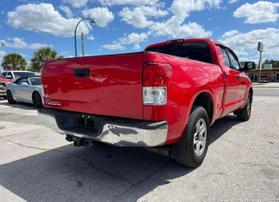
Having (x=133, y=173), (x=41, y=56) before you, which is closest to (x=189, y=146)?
(x=133, y=173)

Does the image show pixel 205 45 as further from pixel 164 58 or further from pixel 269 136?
pixel 269 136

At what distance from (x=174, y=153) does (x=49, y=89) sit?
2069mm

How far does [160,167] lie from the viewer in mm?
3436

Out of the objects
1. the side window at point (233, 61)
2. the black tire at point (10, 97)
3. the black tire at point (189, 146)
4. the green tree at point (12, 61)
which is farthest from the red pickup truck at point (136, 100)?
the green tree at point (12, 61)

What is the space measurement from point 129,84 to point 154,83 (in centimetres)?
30

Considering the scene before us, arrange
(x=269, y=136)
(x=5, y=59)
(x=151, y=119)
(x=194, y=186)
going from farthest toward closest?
1. (x=5, y=59)
2. (x=269, y=136)
3. (x=194, y=186)
4. (x=151, y=119)

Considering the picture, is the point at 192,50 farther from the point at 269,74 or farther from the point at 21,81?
the point at 269,74

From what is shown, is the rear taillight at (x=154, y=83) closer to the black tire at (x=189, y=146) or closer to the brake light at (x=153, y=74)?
the brake light at (x=153, y=74)

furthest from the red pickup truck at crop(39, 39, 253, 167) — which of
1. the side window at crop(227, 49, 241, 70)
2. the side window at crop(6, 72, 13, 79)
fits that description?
the side window at crop(6, 72, 13, 79)

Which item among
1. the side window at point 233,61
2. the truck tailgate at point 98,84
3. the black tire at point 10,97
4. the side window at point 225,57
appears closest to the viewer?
the truck tailgate at point 98,84

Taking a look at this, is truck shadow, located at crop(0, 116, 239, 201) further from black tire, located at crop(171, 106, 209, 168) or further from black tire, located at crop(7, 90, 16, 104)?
black tire, located at crop(7, 90, 16, 104)

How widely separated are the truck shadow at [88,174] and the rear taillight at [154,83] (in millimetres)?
1109

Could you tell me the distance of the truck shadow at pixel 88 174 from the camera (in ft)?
8.92

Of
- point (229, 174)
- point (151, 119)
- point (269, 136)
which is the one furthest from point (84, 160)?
point (269, 136)
